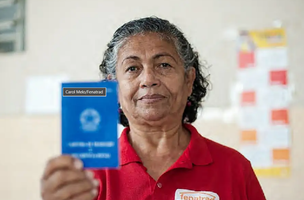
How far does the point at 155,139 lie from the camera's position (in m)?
1.36

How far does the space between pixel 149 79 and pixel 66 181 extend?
0.50m

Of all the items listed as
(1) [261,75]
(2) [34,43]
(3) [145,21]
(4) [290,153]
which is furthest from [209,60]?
(2) [34,43]

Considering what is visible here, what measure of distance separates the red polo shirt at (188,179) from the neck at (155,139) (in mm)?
55

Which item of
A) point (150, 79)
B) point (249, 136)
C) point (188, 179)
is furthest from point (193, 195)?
point (249, 136)

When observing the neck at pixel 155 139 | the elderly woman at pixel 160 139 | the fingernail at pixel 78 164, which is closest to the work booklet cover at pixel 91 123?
the fingernail at pixel 78 164

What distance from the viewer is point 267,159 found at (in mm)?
2129

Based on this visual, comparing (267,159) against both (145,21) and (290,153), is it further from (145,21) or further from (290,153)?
(145,21)

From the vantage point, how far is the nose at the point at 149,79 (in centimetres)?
124

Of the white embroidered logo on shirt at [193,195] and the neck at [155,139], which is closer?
the white embroidered logo on shirt at [193,195]

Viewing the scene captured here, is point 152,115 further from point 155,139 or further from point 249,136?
point 249,136

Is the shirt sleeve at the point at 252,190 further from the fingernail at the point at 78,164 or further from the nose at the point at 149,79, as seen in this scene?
the fingernail at the point at 78,164

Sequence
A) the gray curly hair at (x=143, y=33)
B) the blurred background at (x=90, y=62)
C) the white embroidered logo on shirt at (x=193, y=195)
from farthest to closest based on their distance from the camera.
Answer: the blurred background at (x=90, y=62) → the gray curly hair at (x=143, y=33) → the white embroidered logo on shirt at (x=193, y=195)

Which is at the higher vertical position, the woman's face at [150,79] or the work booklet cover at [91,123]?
the woman's face at [150,79]

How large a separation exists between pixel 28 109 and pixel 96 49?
60 cm
